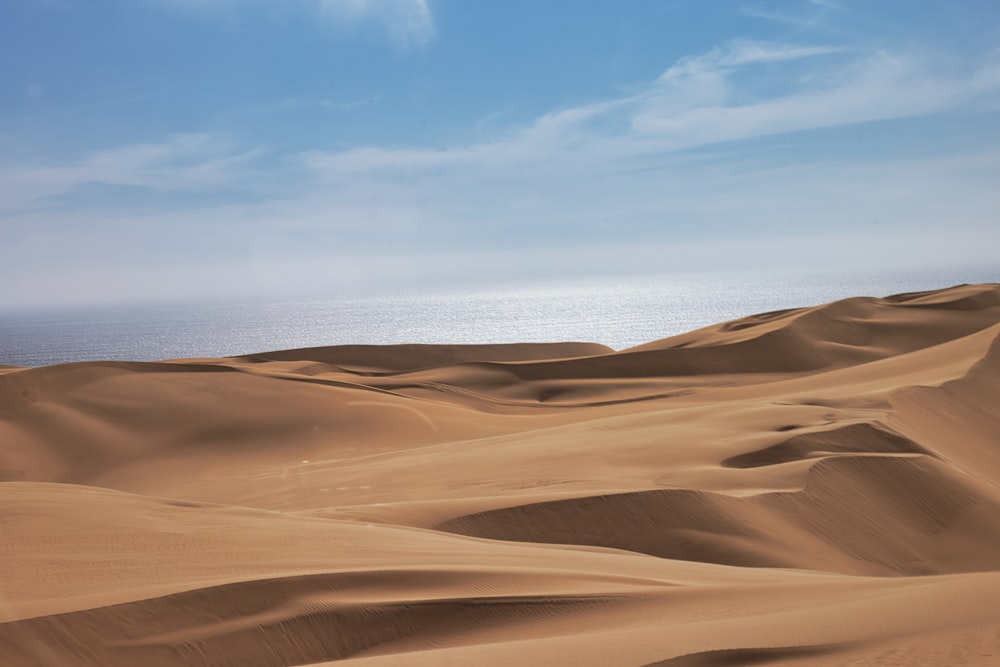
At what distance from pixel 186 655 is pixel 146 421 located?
1519 cm

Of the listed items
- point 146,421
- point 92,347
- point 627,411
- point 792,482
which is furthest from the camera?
point 92,347

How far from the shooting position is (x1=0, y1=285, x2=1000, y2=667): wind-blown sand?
14.4 ft

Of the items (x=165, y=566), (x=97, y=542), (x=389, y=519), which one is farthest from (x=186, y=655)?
(x=389, y=519)

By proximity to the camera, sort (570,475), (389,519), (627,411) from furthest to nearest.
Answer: (627,411) < (570,475) < (389,519)

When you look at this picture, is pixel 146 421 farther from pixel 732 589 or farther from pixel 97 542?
pixel 732 589

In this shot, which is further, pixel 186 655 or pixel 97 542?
pixel 97 542

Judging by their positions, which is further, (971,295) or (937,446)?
(971,295)

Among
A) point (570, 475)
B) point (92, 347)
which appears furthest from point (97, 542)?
point (92, 347)

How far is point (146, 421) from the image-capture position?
18453mm

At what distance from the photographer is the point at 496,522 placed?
28.5 ft

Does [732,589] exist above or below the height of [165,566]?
below

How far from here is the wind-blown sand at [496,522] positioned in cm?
440

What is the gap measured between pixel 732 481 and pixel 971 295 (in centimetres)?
2831

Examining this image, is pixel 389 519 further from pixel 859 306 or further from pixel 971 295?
pixel 971 295
